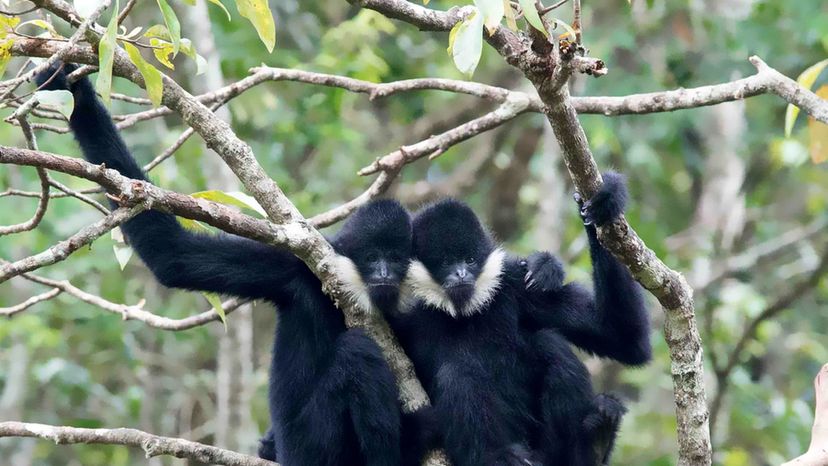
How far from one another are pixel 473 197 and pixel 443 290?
33.2ft

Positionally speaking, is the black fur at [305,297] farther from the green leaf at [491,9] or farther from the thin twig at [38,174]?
the green leaf at [491,9]

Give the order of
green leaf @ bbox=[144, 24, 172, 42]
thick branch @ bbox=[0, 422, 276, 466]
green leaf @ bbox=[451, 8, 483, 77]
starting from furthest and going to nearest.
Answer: thick branch @ bbox=[0, 422, 276, 466], green leaf @ bbox=[144, 24, 172, 42], green leaf @ bbox=[451, 8, 483, 77]

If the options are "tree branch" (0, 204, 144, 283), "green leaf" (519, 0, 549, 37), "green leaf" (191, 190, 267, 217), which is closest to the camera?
"green leaf" (519, 0, 549, 37)

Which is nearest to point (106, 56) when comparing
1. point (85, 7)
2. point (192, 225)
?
point (85, 7)

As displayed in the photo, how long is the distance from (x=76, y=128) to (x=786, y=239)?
35.0 ft

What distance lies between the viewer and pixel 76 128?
208 inches

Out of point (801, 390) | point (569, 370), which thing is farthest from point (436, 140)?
point (801, 390)

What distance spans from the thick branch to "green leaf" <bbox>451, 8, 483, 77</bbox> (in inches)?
109

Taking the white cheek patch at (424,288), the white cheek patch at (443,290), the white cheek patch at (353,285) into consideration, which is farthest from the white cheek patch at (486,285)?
the white cheek patch at (353,285)

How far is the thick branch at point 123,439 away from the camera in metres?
5.12

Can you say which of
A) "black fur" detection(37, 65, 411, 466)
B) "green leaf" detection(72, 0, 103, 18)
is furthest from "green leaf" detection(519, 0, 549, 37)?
"black fur" detection(37, 65, 411, 466)

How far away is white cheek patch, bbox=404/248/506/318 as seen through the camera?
5.92m

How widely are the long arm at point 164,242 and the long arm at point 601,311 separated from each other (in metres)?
1.74

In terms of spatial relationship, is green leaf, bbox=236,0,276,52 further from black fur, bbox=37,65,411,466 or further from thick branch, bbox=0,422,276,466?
thick branch, bbox=0,422,276,466
